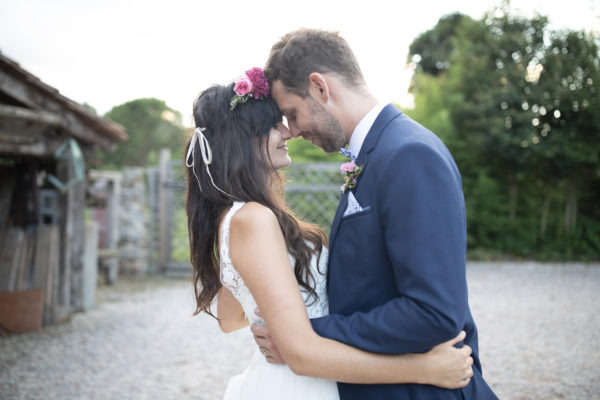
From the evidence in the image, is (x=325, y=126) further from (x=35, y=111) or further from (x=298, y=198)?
(x=298, y=198)

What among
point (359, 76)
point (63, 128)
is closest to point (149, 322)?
point (63, 128)

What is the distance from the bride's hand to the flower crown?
1091 mm

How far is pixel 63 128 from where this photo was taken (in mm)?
6172

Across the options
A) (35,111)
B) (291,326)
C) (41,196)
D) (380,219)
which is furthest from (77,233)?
(380,219)

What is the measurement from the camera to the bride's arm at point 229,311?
2.28 m

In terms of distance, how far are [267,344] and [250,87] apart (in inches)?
36.8

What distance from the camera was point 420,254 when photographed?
1248 millimetres

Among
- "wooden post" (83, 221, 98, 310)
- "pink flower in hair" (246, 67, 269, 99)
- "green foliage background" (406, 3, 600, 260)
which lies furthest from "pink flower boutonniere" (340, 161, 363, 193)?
"green foliage background" (406, 3, 600, 260)

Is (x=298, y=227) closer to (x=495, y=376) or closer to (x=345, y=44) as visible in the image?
(x=345, y=44)

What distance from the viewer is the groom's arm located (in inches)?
49.2

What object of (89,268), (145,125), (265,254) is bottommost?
(89,268)

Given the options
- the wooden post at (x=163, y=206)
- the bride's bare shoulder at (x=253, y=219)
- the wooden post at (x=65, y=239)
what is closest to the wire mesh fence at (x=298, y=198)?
the wooden post at (x=163, y=206)

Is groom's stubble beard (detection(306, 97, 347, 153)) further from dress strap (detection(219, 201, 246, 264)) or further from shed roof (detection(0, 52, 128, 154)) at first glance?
shed roof (detection(0, 52, 128, 154))

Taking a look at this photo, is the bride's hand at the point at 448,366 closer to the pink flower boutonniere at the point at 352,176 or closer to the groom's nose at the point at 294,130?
the pink flower boutonniere at the point at 352,176
